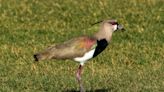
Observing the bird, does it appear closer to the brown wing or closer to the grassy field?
the brown wing

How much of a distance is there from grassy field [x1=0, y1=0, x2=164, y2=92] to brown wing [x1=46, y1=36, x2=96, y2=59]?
3.70ft

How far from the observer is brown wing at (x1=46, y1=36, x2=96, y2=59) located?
11320 millimetres

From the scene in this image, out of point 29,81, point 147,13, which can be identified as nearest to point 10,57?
point 29,81

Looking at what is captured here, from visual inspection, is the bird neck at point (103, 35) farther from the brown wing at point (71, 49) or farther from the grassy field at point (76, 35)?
the grassy field at point (76, 35)

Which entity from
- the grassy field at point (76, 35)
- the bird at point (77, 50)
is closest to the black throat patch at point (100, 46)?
the bird at point (77, 50)

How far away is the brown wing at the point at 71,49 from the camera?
11.3 meters

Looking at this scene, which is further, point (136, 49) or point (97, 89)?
point (136, 49)

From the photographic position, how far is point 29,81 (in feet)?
43.1

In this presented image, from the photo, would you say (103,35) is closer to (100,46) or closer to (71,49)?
(100,46)

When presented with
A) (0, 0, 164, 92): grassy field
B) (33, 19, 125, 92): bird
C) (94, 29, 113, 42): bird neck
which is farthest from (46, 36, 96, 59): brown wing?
(0, 0, 164, 92): grassy field

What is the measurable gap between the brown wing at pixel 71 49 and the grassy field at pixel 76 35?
1127 millimetres

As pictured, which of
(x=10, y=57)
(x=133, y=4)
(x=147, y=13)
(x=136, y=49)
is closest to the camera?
(x=10, y=57)

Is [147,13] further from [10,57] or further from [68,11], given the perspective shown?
[10,57]

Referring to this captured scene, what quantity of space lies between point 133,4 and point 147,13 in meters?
1.67
